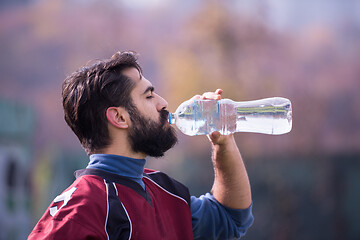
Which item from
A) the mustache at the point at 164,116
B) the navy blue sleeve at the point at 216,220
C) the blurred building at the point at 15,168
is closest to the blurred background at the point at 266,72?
the blurred building at the point at 15,168

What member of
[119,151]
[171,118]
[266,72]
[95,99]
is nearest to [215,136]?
[171,118]

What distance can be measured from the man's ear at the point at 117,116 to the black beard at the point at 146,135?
0.09 ft

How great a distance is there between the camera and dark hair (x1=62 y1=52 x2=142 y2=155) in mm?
1749

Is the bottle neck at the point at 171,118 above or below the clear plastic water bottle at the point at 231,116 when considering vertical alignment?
above

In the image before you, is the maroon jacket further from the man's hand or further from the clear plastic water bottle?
the clear plastic water bottle

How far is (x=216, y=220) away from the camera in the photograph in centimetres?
195

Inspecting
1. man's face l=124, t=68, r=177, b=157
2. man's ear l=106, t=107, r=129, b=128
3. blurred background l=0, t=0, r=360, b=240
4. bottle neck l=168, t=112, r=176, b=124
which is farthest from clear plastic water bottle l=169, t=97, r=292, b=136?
blurred background l=0, t=0, r=360, b=240

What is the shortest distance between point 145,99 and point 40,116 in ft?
11.4

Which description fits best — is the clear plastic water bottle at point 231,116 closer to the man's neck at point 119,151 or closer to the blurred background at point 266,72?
the man's neck at point 119,151

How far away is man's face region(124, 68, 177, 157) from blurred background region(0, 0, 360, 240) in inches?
134

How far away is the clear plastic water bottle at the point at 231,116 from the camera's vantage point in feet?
7.06

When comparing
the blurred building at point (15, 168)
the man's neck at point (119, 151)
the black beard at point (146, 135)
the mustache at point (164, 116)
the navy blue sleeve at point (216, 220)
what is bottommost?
the blurred building at point (15, 168)

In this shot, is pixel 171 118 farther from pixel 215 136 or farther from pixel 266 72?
pixel 266 72

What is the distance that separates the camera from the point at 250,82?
18.0 ft
